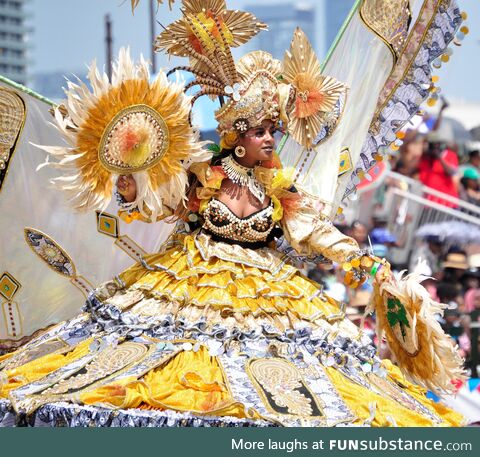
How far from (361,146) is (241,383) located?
1.97m

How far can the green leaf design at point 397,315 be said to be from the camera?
546 centimetres

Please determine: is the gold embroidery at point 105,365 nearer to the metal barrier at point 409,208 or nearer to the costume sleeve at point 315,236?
the costume sleeve at point 315,236

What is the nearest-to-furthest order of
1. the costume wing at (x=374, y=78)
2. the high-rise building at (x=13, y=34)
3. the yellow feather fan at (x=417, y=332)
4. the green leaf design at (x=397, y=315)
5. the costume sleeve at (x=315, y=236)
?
the yellow feather fan at (x=417, y=332), the green leaf design at (x=397, y=315), the costume sleeve at (x=315, y=236), the costume wing at (x=374, y=78), the high-rise building at (x=13, y=34)

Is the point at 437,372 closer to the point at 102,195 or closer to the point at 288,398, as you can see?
the point at 288,398

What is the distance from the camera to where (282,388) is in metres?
4.99

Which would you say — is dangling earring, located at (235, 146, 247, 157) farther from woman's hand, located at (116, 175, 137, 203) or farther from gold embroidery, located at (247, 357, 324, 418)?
gold embroidery, located at (247, 357, 324, 418)

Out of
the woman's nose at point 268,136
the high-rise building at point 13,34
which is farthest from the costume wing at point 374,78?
the high-rise building at point 13,34

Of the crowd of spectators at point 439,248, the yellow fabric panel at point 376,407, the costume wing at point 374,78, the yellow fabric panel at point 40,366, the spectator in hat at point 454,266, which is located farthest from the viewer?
the spectator in hat at point 454,266

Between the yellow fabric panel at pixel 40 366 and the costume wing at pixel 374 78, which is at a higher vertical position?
the costume wing at pixel 374 78

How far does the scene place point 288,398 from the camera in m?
4.91

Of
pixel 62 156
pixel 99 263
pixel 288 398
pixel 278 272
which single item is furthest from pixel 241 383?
pixel 99 263

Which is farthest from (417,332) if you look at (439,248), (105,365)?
(439,248)

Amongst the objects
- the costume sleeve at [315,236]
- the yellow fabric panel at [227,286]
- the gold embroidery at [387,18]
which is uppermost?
the gold embroidery at [387,18]

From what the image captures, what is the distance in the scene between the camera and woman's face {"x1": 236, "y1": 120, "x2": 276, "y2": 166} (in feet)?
18.5
